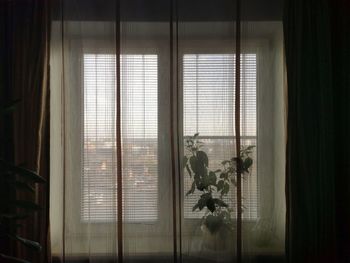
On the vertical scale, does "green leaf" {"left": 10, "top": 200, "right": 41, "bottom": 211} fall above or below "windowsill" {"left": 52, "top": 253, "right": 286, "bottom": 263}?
above

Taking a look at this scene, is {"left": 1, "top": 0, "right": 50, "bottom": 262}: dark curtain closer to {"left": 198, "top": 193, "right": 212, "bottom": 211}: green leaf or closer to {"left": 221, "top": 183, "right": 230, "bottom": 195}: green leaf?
{"left": 198, "top": 193, "right": 212, "bottom": 211}: green leaf

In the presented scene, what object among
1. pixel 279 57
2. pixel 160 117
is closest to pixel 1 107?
pixel 160 117

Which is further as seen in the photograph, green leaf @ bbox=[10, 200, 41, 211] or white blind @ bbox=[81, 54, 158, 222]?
white blind @ bbox=[81, 54, 158, 222]

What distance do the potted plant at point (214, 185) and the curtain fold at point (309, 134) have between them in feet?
0.95

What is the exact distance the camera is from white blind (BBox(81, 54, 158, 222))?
78.1 inches

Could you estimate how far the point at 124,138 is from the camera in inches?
78.3

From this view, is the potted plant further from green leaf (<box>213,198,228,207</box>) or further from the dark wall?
the dark wall

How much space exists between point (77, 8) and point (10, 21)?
1.23ft

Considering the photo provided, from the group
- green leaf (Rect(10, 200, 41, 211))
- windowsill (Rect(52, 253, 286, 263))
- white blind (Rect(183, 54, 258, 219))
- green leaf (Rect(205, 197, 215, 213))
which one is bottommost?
windowsill (Rect(52, 253, 286, 263))

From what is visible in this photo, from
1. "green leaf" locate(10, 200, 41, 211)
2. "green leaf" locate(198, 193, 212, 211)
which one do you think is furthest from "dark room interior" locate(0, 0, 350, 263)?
"green leaf" locate(10, 200, 41, 211)

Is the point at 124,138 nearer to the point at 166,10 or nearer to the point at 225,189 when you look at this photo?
the point at 225,189

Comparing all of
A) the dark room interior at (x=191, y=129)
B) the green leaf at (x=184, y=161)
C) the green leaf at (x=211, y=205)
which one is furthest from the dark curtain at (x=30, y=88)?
the green leaf at (x=211, y=205)

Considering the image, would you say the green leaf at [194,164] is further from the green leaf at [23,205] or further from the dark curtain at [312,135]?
the green leaf at [23,205]

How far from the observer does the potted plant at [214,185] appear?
198 cm
